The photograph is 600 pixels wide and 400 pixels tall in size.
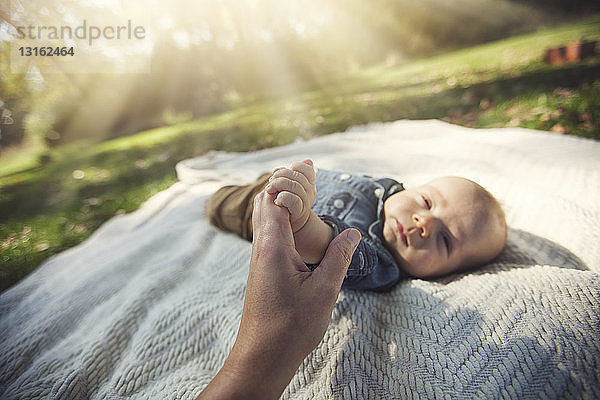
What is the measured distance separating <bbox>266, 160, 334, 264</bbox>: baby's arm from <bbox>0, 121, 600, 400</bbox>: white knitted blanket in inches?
10.7

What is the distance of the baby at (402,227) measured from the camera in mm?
1197

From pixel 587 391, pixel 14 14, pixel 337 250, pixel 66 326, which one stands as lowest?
pixel 66 326

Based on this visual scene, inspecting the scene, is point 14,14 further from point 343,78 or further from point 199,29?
point 343,78

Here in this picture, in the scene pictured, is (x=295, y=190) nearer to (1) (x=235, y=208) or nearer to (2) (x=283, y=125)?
(1) (x=235, y=208)

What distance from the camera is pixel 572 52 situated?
4895mm

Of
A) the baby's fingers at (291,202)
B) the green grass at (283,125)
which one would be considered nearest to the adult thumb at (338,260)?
the baby's fingers at (291,202)

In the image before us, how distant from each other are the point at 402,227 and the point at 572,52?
5.57m

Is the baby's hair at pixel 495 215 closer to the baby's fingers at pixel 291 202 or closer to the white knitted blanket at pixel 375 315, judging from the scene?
the white knitted blanket at pixel 375 315

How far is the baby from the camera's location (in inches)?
47.1

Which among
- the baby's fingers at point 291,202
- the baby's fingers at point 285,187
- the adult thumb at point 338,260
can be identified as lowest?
the adult thumb at point 338,260

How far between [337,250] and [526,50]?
798 centimetres

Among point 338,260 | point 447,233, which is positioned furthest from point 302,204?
point 447,233

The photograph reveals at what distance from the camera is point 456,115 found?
428cm

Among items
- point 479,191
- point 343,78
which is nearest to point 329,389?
point 479,191
